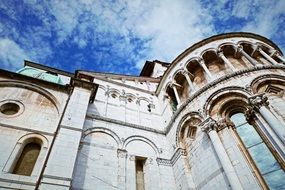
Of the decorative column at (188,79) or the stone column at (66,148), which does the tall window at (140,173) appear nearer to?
the stone column at (66,148)

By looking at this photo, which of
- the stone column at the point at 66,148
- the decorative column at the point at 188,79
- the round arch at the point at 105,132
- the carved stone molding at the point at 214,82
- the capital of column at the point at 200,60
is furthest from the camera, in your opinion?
the capital of column at the point at 200,60

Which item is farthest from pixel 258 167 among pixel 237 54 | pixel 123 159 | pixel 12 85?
pixel 12 85

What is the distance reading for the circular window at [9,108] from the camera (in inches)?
324

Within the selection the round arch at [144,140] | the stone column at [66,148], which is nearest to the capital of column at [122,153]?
the round arch at [144,140]

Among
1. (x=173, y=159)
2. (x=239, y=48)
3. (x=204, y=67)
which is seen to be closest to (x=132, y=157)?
(x=173, y=159)

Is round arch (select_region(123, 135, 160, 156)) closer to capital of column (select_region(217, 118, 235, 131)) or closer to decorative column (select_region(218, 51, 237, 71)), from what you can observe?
capital of column (select_region(217, 118, 235, 131))

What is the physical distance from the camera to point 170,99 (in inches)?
520

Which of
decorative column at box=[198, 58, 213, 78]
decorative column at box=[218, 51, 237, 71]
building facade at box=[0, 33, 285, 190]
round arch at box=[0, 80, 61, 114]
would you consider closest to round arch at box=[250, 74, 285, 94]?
building facade at box=[0, 33, 285, 190]

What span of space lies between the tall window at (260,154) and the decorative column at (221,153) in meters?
0.89

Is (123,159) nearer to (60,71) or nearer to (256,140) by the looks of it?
(256,140)

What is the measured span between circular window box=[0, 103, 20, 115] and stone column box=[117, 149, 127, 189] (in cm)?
449

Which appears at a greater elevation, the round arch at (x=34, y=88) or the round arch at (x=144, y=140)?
the round arch at (x=34, y=88)

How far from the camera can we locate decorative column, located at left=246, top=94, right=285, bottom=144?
673cm

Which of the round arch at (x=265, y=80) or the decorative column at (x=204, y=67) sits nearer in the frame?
the round arch at (x=265, y=80)
